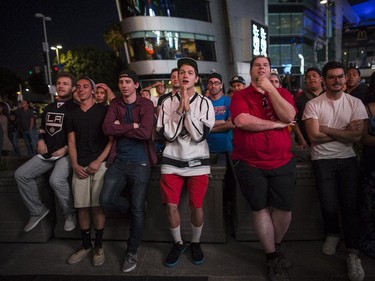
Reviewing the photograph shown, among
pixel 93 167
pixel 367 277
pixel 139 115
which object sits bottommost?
pixel 367 277

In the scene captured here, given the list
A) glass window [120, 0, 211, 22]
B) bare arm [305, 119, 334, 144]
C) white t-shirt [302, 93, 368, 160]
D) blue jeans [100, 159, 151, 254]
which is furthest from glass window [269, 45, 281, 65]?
blue jeans [100, 159, 151, 254]

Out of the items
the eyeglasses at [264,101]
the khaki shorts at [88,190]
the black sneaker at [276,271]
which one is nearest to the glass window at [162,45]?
the khaki shorts at [88,190]

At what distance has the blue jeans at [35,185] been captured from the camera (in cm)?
373

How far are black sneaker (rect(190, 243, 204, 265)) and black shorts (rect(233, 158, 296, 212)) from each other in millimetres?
883

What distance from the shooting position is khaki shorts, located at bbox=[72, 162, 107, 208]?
355 centimetres

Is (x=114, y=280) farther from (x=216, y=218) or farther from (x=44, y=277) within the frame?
(x=216, y=218)

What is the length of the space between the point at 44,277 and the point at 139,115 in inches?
81.8

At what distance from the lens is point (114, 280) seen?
10.4 ft

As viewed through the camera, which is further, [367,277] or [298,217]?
[298,217]

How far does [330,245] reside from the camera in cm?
352

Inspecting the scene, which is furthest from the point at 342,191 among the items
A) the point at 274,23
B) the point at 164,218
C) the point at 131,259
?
the point at 274,23

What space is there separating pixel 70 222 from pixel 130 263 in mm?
1067

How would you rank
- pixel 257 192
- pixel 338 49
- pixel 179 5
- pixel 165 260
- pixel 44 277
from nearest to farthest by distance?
pixel 257 192, pixel 44 277, pixel 165 260, pixel 179 5, pixel 338 49

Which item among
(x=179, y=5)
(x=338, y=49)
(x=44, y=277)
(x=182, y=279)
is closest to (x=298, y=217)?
(x=182, y=279)
